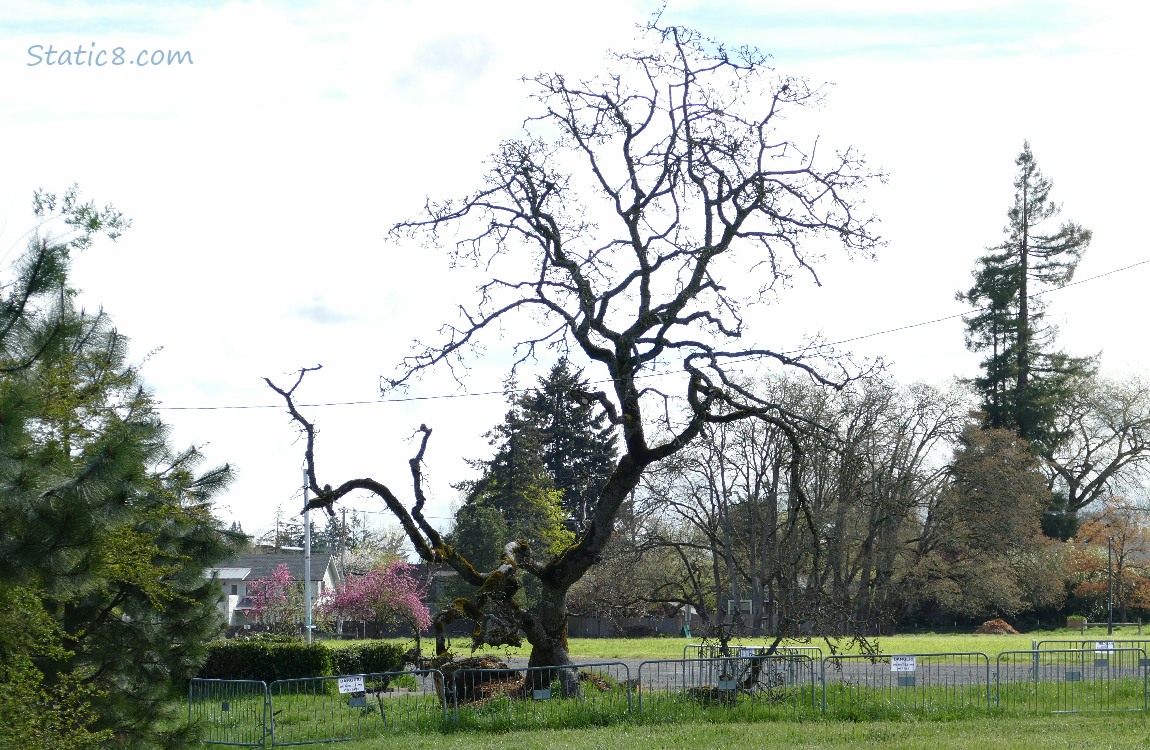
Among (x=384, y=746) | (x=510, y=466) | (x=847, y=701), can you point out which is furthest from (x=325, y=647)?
(x=510, y=466)

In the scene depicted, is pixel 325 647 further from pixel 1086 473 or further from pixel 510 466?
pixel 1086 473

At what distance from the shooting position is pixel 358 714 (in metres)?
16.1

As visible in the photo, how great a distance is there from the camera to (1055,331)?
59.3 meters

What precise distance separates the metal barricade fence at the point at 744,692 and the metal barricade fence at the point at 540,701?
51 cm

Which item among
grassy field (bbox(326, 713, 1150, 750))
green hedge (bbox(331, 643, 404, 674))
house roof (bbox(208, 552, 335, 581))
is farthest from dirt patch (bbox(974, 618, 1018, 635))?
grassy field (bbox(326, 713, 1150, 750))

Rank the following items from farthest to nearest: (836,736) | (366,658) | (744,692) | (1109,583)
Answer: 1. (1109,583)
2. (366,658)
3. (744,692)
4. (836,736)

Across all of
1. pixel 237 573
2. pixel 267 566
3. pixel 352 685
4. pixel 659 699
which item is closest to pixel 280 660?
pixel 352 685

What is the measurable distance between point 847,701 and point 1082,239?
5133 centimetres

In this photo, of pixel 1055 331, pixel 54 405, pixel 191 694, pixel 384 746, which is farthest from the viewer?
pixel 1055 331

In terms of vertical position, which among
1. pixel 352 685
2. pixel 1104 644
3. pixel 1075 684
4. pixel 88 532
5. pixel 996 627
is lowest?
pixel 996 627

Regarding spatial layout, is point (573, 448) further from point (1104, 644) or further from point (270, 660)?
point (1104, 644)

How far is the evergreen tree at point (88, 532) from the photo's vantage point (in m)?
8.01

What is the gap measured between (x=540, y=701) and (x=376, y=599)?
34688 millimetres

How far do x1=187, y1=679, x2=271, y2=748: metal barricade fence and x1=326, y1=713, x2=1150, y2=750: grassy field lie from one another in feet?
5.83
